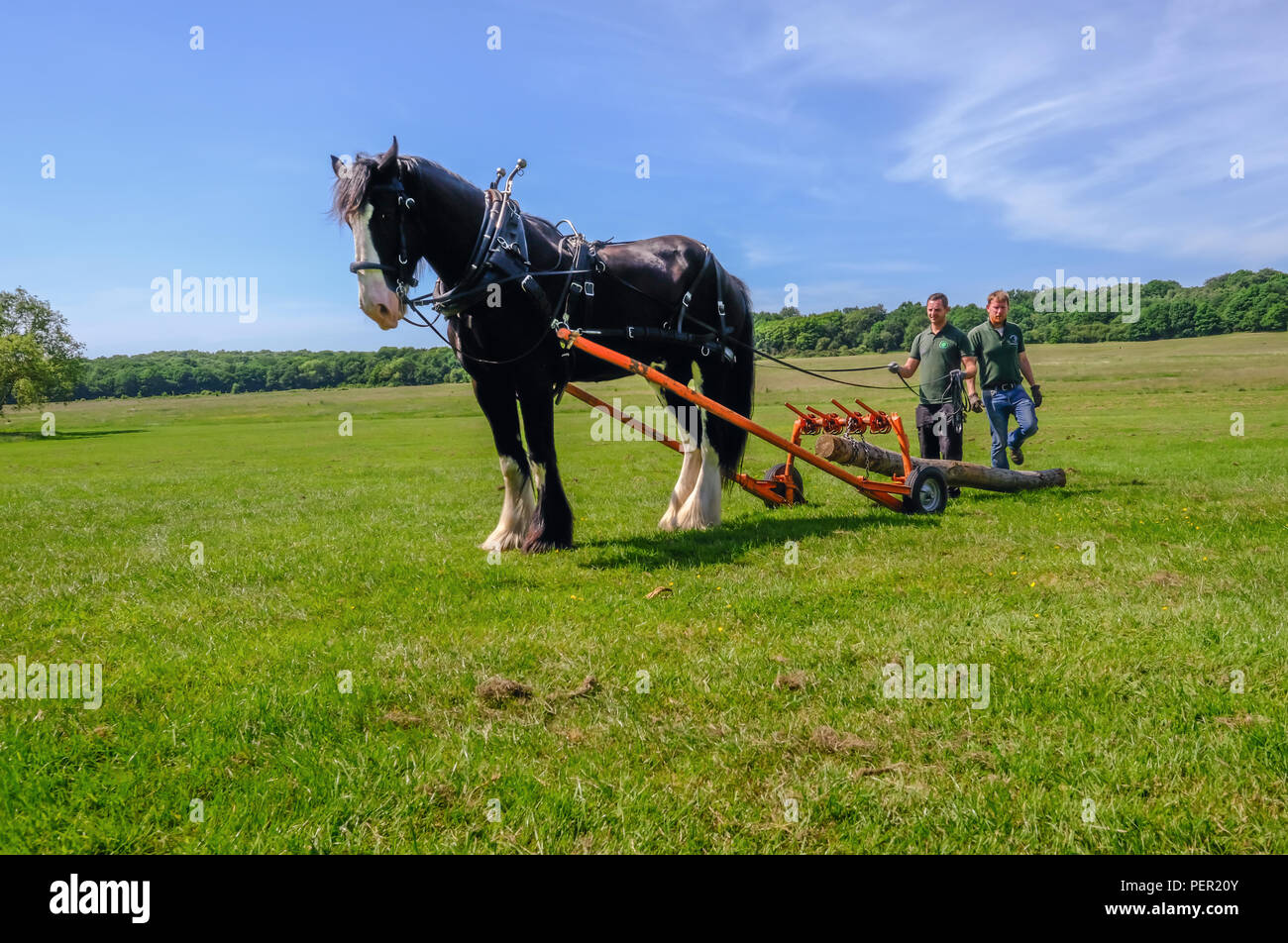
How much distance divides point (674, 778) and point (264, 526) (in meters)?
8.71

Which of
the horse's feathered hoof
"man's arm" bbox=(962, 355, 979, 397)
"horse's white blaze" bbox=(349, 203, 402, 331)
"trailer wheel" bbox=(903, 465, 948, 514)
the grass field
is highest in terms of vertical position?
"horse's white blaze" bbox=(349, 203, 402, 331)

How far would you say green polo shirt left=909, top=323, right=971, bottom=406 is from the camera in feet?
36.8

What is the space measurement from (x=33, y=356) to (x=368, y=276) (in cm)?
7779

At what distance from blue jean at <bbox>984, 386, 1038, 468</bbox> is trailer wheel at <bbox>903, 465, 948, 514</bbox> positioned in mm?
2423

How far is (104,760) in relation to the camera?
354 centimetres

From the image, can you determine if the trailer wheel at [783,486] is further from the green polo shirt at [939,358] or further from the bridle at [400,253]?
the bridle at [400,253]

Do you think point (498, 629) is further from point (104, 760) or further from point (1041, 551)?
point (1041, 551)

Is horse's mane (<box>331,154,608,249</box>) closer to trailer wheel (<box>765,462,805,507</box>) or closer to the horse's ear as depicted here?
the horse's ear

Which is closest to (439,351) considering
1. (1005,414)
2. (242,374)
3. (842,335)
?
(1005,414)

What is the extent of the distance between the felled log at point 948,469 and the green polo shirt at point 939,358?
120 cm

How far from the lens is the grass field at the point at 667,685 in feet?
9.73

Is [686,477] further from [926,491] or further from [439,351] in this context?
→ [439,351]

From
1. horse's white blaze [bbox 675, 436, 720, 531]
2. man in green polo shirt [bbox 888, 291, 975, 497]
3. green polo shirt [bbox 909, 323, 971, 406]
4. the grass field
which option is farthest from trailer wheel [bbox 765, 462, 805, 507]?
green polo shirt [bbox 909, 323, 971, 406]
